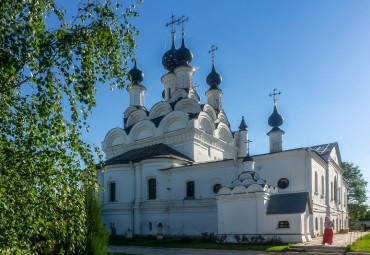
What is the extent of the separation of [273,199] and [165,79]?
58.0 feet

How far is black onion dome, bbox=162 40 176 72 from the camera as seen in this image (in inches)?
1356

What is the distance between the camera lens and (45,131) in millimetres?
4961

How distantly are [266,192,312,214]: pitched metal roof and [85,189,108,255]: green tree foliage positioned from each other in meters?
13.1

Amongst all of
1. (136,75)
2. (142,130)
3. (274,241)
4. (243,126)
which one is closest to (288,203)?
(274,241)

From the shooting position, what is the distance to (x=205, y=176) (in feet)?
83.3

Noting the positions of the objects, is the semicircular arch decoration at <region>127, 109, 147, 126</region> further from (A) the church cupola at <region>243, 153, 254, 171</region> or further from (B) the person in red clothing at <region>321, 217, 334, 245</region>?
(B) the person in red clothing at <region>321, 217, 334, 245</region>

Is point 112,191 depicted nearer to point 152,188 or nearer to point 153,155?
point 152,188

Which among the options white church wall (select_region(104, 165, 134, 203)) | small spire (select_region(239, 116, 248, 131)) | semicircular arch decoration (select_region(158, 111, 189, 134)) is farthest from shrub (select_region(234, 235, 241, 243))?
small spire (select_region(239, 116, 248, 131))

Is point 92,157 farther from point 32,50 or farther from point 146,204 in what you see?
point 146,204

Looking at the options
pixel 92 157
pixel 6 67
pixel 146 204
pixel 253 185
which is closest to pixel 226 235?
pixel 253 185

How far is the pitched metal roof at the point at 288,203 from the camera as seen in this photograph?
19266 millimetres

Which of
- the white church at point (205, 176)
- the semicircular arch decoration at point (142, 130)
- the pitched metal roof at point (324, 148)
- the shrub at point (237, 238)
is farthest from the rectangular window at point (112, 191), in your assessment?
the pitched metal roof at point (324, 148)

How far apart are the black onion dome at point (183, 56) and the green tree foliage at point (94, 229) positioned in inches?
999

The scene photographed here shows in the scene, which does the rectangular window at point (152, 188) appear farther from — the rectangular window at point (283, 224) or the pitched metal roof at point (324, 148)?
the pitched metal roof at point (324, 148)
